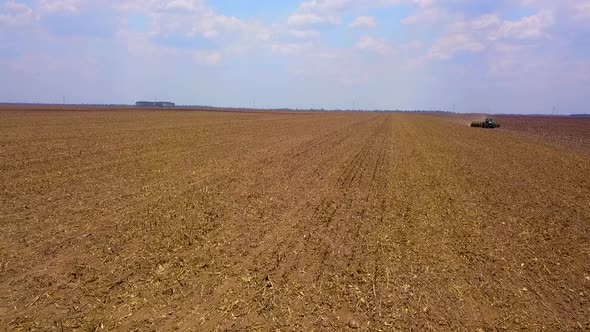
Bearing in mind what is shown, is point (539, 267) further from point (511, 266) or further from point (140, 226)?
point (140, 226)

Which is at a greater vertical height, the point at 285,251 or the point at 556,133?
the point at 556,133

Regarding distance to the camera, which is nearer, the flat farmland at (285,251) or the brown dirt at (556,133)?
the flat farmland at (285,251)

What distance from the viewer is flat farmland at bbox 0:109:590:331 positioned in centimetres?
550

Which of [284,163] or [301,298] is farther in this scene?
[284,163]

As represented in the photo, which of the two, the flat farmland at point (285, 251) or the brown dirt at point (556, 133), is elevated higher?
the brown dirt at point (556, 133)

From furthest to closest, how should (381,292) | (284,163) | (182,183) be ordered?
1. (284,163)
2. (182,183)
3. (381,292)

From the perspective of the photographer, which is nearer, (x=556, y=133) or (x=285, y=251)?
(x=285, y=251)

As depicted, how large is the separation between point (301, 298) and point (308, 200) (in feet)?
19.1

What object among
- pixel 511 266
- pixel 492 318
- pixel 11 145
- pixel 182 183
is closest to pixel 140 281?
pixel 492 318

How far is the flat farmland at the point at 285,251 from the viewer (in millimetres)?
5496

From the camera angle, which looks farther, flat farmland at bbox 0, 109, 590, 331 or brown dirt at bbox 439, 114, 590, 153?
brown dirt at bbox 439, 114, 590, 153

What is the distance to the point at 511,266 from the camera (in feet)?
24.2

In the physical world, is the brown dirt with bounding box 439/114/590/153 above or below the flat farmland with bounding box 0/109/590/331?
above

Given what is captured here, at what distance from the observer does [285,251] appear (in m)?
7.67
